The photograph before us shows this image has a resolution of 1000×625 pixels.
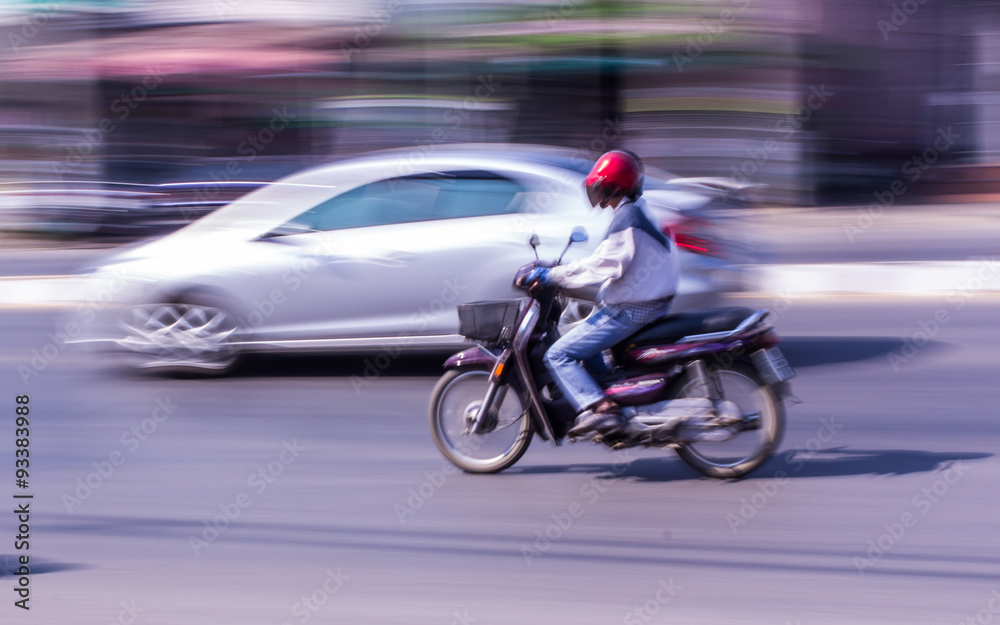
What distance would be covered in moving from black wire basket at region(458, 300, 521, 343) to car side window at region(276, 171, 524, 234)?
2385mm

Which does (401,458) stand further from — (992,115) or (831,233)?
(992,115)

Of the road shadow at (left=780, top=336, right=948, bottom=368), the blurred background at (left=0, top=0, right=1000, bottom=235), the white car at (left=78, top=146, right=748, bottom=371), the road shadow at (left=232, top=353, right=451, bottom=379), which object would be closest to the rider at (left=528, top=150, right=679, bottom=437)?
the white car at (left=78, top=146, right=748, bottom=371)

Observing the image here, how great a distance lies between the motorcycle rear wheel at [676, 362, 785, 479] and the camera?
5.82 meters

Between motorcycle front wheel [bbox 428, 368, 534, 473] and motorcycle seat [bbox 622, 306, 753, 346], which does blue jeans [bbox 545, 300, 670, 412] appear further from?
motorcycle front wheel [bbox 428, 368, 534, 473]

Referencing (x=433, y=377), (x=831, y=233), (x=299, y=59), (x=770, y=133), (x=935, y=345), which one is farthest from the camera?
(x=299, y=59)

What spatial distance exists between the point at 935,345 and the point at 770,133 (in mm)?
12988

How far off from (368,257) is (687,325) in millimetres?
3102

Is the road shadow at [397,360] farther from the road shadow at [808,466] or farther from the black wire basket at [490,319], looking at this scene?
the black wire basket at [490,319]

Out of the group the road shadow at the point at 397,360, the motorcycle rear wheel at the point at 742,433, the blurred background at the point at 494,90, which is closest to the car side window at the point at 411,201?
the road shadow at the point at 397,360

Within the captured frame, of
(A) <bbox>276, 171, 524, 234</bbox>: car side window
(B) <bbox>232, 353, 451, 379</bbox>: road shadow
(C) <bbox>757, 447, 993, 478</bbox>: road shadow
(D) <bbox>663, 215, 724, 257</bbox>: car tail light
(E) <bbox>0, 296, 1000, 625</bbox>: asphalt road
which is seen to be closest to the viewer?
(E) <bbox>0, 296, 1000, 625</bbox>: asphalt road

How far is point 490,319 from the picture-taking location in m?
6.01

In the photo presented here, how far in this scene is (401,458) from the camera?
6.48m

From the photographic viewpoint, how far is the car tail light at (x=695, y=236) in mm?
8086

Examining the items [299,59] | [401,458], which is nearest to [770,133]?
[299,59]
